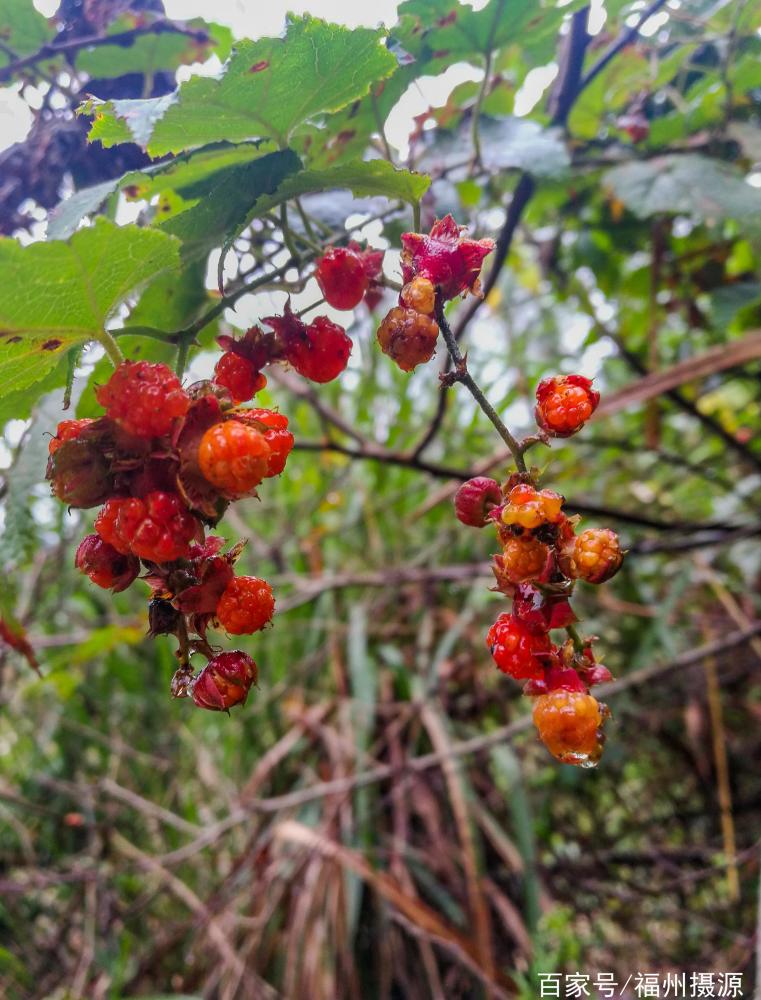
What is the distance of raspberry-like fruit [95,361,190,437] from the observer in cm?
36

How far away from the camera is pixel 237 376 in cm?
45

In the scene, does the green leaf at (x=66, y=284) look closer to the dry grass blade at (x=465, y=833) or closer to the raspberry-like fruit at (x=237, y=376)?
the raspberry-like fruit at (x=237, y=376)

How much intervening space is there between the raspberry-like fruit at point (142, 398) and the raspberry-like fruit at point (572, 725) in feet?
0.85

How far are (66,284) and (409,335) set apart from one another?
183 millimetres

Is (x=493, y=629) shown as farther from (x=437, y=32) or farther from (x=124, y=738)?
(x=124, y=738)

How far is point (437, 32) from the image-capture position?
2.31ft

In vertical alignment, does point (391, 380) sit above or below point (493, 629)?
above

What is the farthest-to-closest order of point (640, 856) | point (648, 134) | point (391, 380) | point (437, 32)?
point (391, 380) → point (640, 856) → point (648, 134) → point (437, 32)

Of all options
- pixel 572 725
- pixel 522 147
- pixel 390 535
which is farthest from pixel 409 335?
pixel 390 535

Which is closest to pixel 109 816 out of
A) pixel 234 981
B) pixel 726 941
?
pixel 234 981

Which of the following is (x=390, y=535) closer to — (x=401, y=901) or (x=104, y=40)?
(x=401, y=901)

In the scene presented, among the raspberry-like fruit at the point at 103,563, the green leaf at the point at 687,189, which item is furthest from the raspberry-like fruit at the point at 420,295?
the green leaf at the point at 687,189

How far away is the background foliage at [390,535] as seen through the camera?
482 millimetres

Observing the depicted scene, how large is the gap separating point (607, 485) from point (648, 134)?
3.59ft
